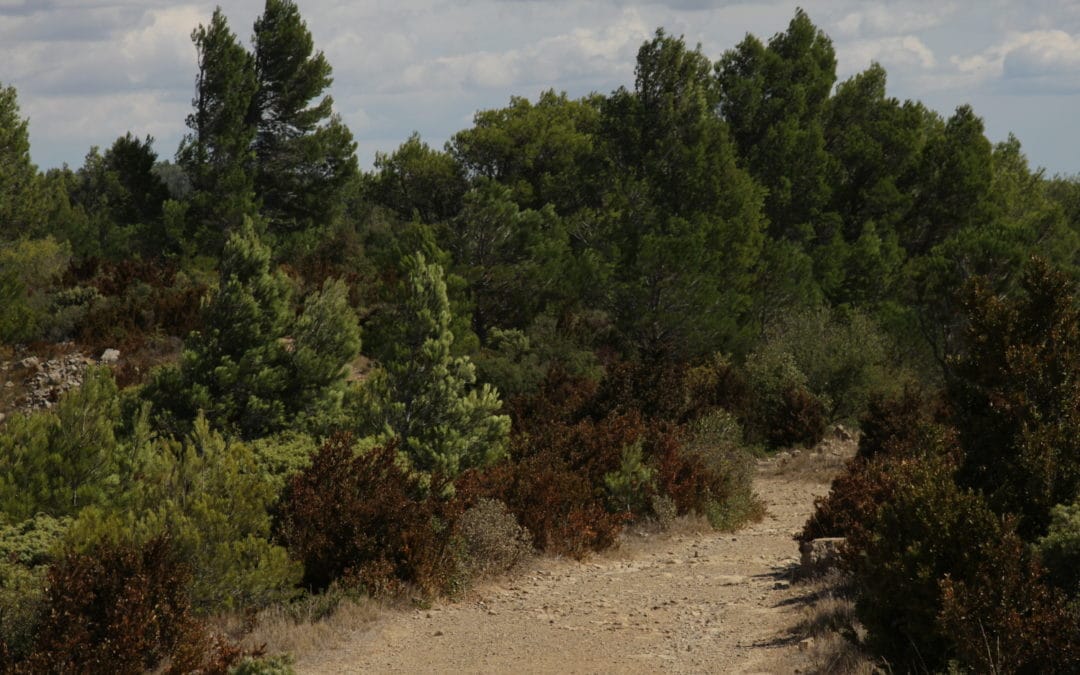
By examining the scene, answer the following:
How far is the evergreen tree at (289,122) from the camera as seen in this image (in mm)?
34906

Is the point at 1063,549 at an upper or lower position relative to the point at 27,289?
lower

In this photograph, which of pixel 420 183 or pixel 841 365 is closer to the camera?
pixel 841 365

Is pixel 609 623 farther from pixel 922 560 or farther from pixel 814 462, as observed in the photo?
pixel 814 462

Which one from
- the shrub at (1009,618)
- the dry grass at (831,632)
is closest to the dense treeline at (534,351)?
the shrub at (1009,618)

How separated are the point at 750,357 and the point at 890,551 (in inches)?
732

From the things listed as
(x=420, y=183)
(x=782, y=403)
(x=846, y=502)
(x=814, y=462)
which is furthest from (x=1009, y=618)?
(x=420, y=183)

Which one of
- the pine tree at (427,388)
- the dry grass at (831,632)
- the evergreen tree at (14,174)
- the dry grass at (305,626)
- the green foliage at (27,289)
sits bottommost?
the dry grass at (831,632)

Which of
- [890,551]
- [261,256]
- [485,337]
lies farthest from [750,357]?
[890,551]

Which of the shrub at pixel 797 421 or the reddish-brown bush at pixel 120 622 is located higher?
the reddish-brown bush at pixel 120 622

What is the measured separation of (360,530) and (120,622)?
322cm

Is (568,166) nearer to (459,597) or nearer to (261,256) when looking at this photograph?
(261,256)

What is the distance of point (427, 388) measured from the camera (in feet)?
47.4

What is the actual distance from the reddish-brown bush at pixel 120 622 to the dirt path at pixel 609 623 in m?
1.06

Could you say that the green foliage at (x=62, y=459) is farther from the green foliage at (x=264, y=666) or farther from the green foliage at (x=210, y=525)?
the green foliage at (x=264, y=666)
